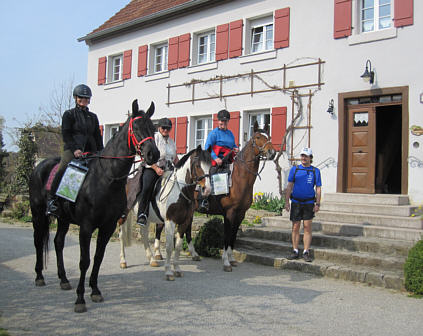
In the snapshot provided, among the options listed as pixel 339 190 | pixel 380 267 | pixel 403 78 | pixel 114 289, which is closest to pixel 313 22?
pixel 403 78

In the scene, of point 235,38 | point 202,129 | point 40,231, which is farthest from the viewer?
point 202,129

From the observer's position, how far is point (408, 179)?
9.56 metres

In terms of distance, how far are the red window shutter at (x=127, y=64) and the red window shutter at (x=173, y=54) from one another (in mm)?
2403

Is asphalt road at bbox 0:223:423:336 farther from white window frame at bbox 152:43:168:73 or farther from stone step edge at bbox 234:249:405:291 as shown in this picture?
white window frame at bbox 152:43:168:73

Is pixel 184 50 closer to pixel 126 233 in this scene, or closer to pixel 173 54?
pixel 173 54

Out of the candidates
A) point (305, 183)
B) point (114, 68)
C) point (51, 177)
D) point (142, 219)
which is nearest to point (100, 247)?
point (51, 177)

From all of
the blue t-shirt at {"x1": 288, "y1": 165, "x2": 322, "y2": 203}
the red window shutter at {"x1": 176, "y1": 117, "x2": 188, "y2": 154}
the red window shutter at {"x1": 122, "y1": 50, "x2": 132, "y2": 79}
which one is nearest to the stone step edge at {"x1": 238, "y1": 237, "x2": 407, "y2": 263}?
the blue t-shirt at {"x1": 288, "y1": 165, "x2": 322, "y2": 203}

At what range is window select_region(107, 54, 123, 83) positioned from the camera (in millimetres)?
18300

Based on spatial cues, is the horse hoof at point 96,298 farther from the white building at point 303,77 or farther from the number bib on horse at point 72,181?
the white building at point 303,77

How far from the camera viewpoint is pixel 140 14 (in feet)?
56.9

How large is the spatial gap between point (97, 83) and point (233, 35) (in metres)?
7.87

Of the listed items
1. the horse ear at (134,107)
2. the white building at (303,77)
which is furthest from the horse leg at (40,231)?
the white building at (303,77)

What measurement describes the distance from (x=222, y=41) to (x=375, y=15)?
16.6 ft

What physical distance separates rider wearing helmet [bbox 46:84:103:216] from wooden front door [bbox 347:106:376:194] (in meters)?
7.23
